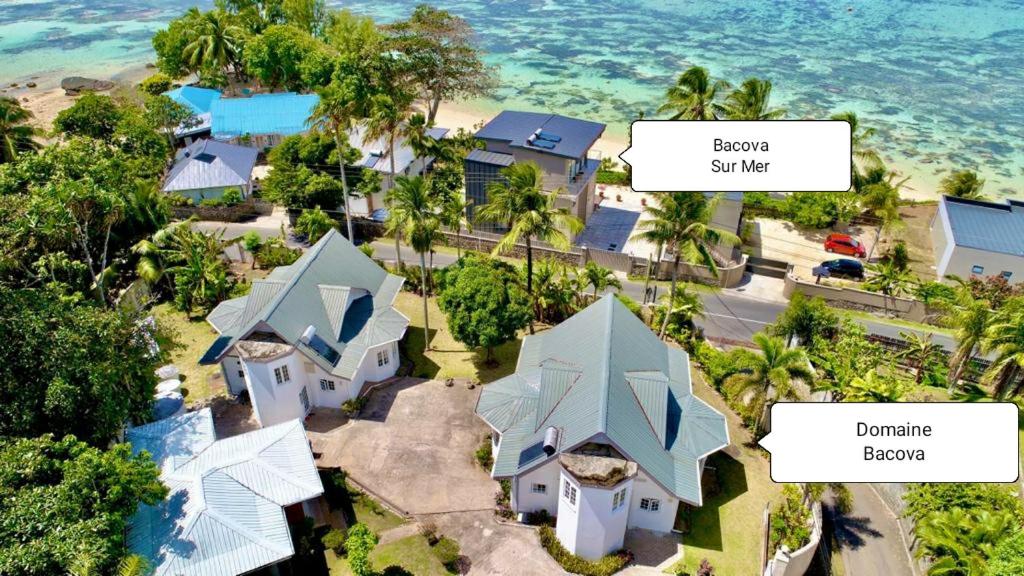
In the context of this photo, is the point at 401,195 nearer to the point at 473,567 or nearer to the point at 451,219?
the point at 451,219

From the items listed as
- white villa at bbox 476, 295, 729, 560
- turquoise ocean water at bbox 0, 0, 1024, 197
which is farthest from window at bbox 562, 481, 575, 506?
turquoise ocean water at bbox 0, 0, 1024, 197

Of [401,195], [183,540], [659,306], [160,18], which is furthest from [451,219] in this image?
[160,18]

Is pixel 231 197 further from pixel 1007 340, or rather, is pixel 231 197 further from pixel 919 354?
pixel 1007 340

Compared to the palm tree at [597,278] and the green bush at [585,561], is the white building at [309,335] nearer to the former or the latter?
the palm tree at [597,278]

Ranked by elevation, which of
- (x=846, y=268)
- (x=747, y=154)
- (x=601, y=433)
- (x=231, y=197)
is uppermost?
(x=747, y=154)

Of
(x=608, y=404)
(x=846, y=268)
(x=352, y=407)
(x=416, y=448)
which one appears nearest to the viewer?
(x=608, y=404)

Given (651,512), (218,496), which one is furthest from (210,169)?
(651,512)
